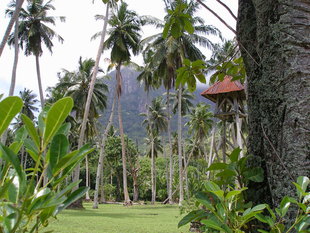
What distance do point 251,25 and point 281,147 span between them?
19.3 inches

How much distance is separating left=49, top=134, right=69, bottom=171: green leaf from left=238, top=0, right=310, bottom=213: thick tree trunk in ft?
1.79

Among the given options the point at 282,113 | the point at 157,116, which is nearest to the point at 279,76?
the point at 282,113

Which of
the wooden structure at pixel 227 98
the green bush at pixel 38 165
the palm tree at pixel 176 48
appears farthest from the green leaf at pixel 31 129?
the palm tree at pixel 176 48

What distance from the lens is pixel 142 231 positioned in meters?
8.04

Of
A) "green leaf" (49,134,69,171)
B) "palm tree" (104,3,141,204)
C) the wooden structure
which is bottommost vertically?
"green leaf" (49,134,69,171)

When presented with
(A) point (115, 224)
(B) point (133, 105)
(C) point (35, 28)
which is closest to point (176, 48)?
(C) point (35, 28)

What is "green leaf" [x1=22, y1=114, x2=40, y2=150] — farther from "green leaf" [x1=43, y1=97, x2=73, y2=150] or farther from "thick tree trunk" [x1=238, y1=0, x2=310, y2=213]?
"thick tree trunk" [x1=238, y1=0, x2=310, y2=213]

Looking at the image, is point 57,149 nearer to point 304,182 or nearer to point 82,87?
point 304,182

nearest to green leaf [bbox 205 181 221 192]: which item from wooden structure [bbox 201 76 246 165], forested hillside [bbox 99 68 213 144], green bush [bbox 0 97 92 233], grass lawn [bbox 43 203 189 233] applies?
green bush [bbox 0 97 92 233]

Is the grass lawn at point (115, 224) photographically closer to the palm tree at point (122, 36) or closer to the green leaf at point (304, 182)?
the green leaf at point (304, 182)

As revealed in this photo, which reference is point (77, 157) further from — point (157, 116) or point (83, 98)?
point (157, 116)

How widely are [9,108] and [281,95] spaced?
67 centimetres

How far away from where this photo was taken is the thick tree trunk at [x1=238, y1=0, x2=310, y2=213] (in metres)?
0.76

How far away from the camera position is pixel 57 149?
1.41ft
